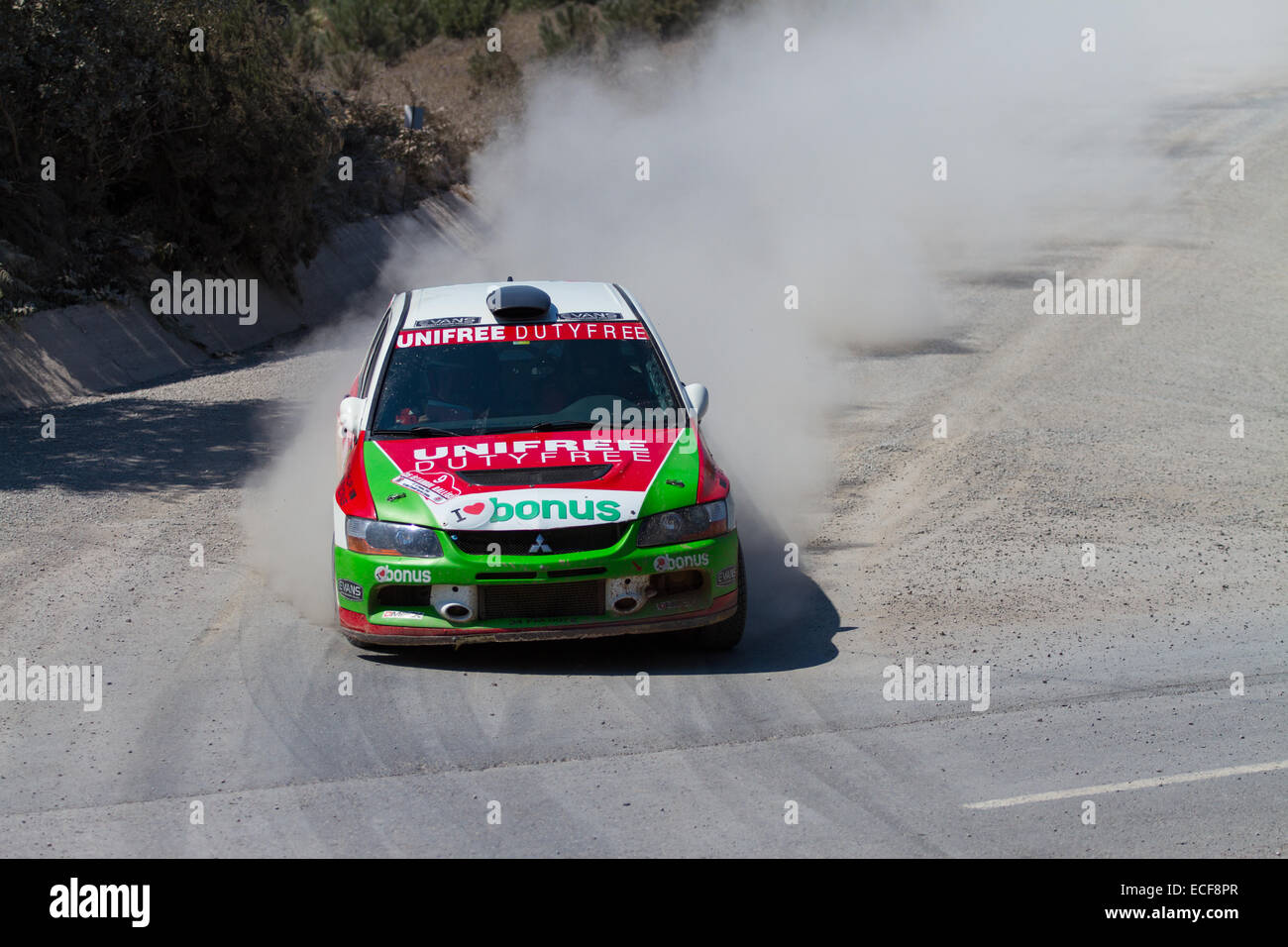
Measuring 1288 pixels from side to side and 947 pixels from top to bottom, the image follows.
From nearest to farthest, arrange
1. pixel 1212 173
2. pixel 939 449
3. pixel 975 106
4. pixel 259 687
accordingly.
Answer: pixel 259 687
pixel 939 449
pixel 1212 173
pixel 975 106

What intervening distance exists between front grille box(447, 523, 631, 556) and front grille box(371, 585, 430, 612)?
0.29 metres

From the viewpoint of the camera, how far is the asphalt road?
4.70 meters

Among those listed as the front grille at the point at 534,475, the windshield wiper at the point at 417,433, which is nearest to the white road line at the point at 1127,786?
the front grille at the point at 534,475

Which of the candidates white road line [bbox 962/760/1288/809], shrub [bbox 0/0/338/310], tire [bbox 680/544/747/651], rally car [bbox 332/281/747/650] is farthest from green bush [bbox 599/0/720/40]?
white road line [bbox 962/760/1288/809]

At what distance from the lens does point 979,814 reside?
475 cm

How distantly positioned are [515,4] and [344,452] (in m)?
36.0

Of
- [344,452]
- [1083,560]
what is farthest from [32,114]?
[1083,560]

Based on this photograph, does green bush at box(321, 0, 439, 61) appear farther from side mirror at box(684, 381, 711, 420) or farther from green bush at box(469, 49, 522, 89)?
side mirror at box(684, 381, 711, 420)

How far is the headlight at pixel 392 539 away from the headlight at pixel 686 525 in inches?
37.3

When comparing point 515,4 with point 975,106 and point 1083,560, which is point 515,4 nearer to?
point 975,106

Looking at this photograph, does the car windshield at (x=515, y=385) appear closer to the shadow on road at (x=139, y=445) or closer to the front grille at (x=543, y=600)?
the front grille at (x=543, y=600)

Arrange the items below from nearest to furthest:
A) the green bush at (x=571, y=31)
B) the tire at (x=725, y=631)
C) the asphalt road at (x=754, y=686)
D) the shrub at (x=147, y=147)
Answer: the asphalt road at (x=754, y=686)
the tire at (x=725, y=631)
the shrub at (x=147, y=147)
the green bush at (x=571, y=31)

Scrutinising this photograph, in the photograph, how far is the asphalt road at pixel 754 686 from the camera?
185 inches

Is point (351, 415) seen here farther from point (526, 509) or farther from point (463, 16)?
point (463, 16)
